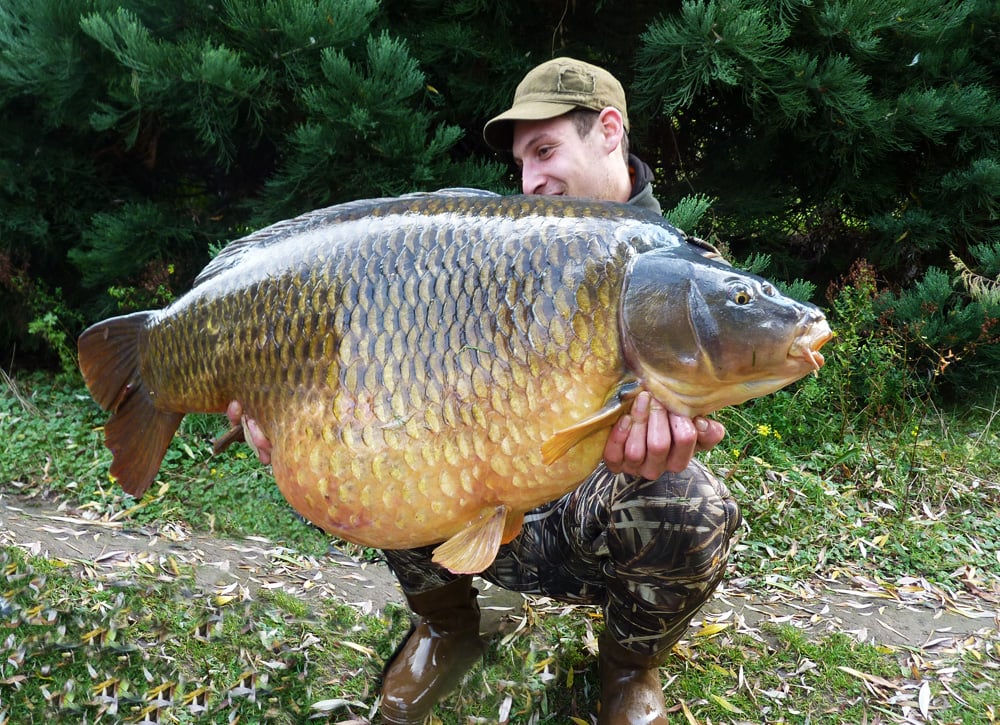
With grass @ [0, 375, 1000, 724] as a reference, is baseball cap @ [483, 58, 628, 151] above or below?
above

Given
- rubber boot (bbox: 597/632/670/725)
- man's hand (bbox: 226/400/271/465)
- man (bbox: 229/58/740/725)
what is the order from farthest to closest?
rubber boot (bbox: 597/632/670/725) < man (bbox: 229/58/740/725) < man's hand (bbox: 226/400/271/465)

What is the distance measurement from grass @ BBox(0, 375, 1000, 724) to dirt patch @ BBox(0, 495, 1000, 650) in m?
0.04

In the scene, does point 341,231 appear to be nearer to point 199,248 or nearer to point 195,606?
point 195,606

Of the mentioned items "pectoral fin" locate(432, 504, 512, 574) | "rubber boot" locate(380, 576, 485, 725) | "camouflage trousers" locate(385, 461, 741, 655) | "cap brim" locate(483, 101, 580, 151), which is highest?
"cap brim" locate(483, 101, 580, 151)

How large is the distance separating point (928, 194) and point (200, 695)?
10.5 ft

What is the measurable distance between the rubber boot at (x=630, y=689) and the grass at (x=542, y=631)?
96 millimetres

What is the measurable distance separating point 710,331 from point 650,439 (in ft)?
0.57

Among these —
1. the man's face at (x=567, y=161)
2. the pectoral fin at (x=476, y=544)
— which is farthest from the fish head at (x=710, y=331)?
the man's face at (x=567, y=161)

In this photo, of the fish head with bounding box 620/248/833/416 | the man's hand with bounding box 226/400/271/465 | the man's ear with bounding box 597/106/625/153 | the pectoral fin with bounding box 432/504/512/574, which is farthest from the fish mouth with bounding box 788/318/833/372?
the man's ear with bounding box 597/106/625/153

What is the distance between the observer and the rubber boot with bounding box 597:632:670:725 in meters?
1.51

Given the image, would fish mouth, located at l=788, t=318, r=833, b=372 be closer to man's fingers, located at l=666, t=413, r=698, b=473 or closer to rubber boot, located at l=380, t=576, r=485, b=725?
man's fingers, located at l=666, t=413, r=698, b=473

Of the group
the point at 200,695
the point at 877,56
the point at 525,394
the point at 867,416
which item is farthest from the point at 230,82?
the point at 867,416

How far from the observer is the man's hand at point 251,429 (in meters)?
1.24

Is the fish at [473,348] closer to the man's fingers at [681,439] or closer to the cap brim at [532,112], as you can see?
the man's fingers at [681,439]
